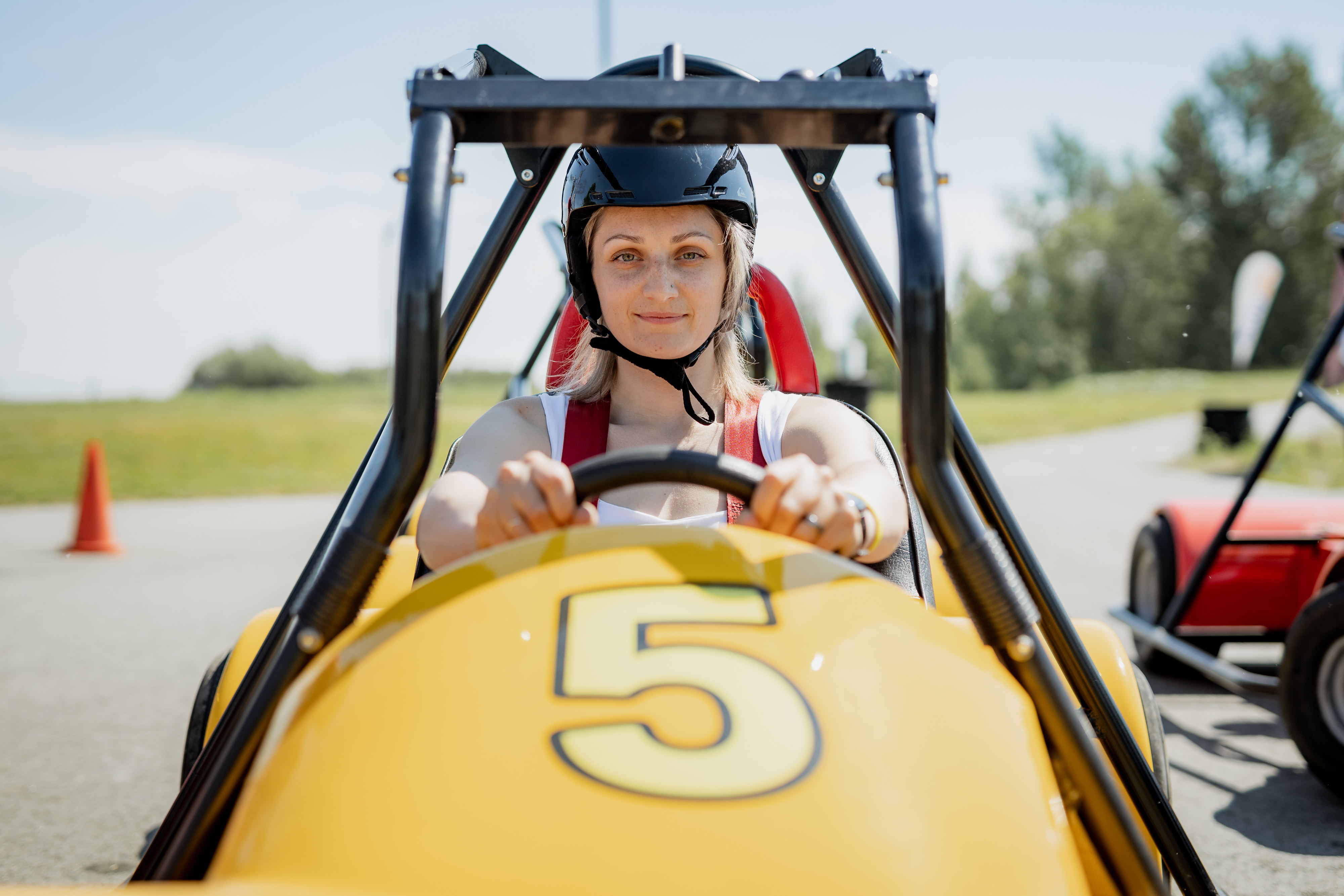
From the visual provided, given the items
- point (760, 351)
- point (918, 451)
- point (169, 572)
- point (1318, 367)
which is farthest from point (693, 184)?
point (169, 572)

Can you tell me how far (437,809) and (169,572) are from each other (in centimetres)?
689

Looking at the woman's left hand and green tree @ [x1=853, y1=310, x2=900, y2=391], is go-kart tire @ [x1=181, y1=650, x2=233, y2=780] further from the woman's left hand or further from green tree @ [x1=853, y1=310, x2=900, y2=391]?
green tree @ [x1=853, y1=310, x2=900, y2=391]

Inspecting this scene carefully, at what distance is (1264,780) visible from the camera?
321cm

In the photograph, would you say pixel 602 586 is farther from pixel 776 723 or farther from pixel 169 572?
pixel 169 572

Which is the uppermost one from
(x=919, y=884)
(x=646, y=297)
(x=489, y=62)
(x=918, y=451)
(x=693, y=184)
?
(x=489, y=62)

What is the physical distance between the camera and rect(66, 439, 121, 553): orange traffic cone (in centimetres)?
780

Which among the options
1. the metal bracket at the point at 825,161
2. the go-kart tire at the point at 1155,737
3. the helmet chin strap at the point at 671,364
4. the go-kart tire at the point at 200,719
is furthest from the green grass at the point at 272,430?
the go-kart tire at the point at 1155,737

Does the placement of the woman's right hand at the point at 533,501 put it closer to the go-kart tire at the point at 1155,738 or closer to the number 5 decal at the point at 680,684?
the number 5 decal at the point at 680,684

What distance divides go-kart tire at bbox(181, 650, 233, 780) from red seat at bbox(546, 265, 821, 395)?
99 centimetres

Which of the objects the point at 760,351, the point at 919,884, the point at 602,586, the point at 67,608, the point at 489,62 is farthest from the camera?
the point at 67,608

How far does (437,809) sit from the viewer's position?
2.93ft

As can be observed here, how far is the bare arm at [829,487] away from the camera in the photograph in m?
1.27

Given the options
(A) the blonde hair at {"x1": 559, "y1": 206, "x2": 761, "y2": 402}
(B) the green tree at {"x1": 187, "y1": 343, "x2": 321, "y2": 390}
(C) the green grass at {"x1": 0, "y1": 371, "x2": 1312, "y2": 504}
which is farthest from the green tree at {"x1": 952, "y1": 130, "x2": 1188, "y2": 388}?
(A) the blonde hair at {"x1": 559, "y1": 206, "x2": 761, "y2": 402}

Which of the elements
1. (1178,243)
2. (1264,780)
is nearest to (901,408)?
(1264,780)
